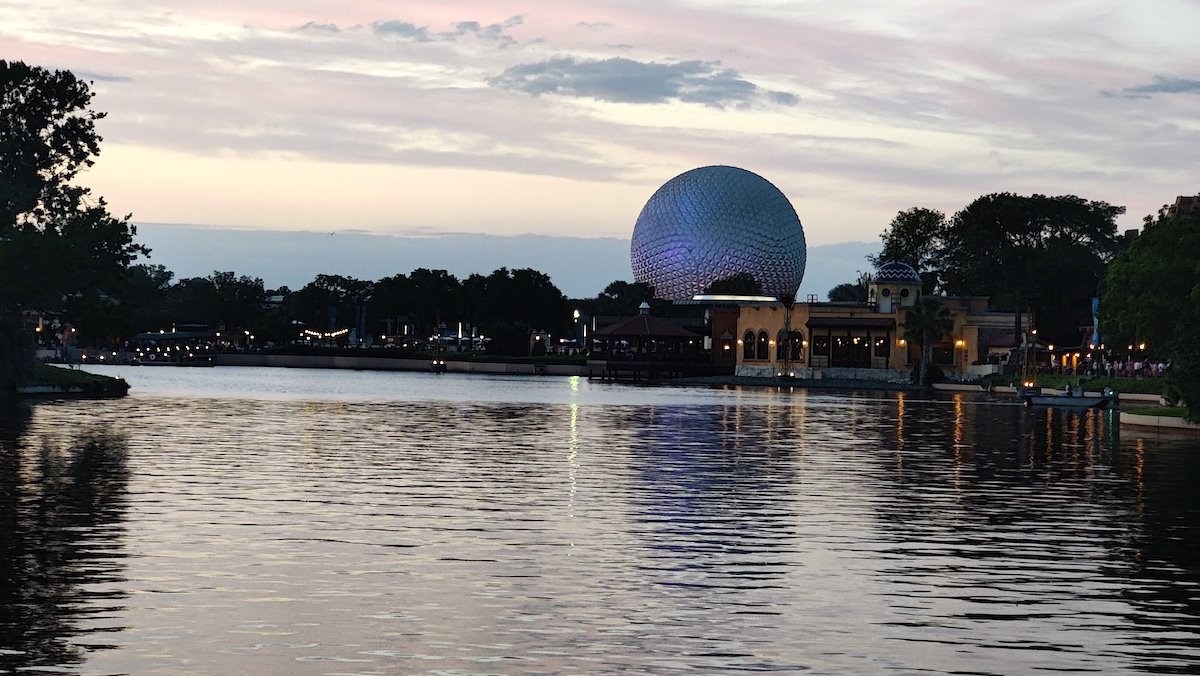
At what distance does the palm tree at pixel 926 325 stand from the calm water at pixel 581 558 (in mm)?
109771

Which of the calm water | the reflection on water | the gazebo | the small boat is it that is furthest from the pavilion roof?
the reflection on water

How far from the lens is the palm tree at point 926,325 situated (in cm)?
16725

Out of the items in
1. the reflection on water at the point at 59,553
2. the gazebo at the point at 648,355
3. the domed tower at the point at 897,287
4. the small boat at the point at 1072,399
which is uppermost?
the domed tower at the point at 897,287

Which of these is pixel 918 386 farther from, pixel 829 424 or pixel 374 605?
pixel 374 605

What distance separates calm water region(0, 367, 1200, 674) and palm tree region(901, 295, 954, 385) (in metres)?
110

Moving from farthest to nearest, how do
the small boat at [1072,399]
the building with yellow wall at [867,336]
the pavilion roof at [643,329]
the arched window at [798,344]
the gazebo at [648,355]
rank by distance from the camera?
the arched window at [798,344] → the gazebo at [648,355] → the pavilion roof at [643,329] → the building with yellow wall at [867,336] → the small boat at [1072,399]

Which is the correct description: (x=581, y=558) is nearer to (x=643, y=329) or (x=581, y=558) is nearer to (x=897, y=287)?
(x=643, y=329)

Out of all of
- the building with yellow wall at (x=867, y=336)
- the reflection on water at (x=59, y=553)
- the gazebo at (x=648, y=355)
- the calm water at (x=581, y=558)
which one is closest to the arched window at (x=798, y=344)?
the building with yellow wall at (x=867, y=336)

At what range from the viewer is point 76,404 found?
281 ft

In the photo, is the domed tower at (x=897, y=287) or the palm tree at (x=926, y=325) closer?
the palm tree at (x=926, y=325)

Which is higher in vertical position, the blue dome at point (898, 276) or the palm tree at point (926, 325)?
the blue dome at point (898, 276)

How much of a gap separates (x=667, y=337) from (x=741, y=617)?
170 meters

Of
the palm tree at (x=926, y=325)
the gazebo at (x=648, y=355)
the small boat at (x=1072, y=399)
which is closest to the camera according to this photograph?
the small boat at (x=1072, y=399)

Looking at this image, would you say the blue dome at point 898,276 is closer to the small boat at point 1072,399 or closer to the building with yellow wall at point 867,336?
the building with yellow wall at point 867,336
